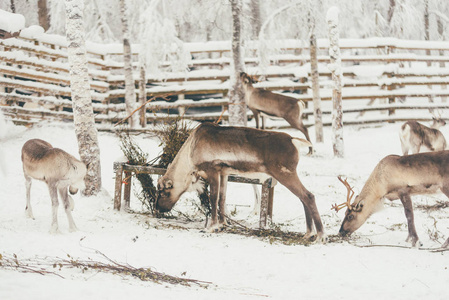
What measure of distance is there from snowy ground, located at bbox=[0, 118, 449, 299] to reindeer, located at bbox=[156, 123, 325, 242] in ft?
1.28

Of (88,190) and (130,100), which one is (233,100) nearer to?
(130,100)

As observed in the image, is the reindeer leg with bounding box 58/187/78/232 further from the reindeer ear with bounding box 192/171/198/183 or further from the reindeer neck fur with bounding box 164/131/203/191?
the reindeer ear with bounding box 192/171/198/183

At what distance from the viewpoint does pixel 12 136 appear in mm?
10344

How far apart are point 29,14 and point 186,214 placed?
59.0 feet

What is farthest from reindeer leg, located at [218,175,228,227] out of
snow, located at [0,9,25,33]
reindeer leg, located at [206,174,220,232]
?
snow, located at [0,9,25,33]

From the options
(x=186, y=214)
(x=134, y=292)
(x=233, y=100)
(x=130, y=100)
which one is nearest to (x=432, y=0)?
(x=233, y=100)

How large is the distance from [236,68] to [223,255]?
6449mm

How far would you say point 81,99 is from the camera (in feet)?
22.0

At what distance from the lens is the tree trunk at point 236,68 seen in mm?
10414

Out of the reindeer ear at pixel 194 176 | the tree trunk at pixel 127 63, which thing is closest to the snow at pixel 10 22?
the tree trunk at pixel 127 63

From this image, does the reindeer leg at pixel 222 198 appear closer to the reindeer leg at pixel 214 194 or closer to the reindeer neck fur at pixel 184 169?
the reindeer leg at pixel 214 194

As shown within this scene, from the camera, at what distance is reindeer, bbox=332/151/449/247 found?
500cm

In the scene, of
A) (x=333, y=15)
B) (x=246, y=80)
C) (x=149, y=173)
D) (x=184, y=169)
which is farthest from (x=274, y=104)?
(x=184, y=169)

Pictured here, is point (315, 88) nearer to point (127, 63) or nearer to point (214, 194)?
point (127, 63)
